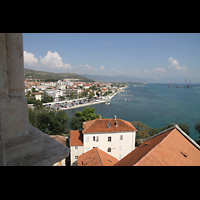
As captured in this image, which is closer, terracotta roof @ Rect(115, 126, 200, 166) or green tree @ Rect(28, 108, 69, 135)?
terracotta roof @ Rect(115, 126, 200, 166)

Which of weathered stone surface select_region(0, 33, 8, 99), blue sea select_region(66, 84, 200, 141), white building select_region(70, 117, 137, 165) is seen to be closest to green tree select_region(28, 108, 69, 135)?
white building select_region(70, 117, 137, 165)

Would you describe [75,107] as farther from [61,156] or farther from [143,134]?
[61,156]

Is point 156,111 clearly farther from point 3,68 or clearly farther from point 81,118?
point 3,68

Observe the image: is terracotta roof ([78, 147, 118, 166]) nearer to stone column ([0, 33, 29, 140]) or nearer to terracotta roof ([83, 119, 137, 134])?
terracotta roof ([83, 119, 137, 134])

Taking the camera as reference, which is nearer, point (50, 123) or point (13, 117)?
point (13, 117)

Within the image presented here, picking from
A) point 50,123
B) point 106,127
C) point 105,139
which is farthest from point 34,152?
point 50,123
